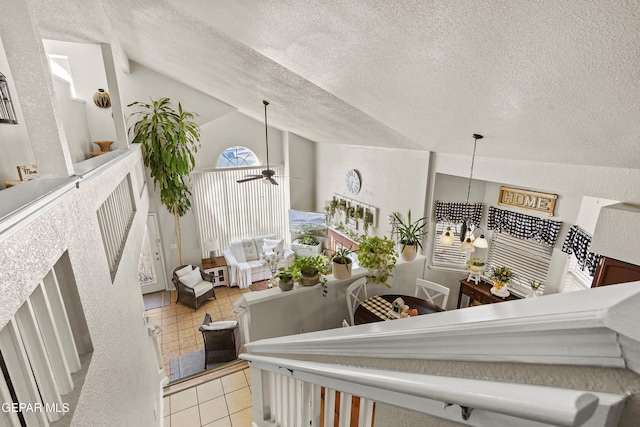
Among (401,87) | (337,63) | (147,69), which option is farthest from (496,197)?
(147,69)

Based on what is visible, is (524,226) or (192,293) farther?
(192,293)

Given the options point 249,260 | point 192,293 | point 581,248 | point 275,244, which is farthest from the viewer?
point 275,244

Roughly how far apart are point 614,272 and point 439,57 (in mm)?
2891

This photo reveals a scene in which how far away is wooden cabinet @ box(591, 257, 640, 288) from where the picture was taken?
9.49ft

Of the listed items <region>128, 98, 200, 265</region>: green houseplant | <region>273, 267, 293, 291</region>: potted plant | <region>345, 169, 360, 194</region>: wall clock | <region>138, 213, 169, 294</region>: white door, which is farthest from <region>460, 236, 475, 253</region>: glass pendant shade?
<region>138, 213, 169, 294</region>: white door

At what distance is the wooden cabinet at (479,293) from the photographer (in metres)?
4.57

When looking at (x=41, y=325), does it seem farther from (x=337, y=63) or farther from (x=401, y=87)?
(x=401, y=87)

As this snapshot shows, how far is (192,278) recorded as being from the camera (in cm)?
652

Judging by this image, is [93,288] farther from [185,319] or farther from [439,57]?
[185,319]

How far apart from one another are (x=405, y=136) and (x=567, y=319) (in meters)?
4.06

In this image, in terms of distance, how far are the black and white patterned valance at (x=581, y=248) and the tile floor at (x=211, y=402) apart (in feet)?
13.4

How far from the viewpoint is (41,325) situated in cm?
111

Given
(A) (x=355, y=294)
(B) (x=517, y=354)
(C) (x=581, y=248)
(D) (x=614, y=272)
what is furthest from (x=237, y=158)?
(B) (x=517, y=354)

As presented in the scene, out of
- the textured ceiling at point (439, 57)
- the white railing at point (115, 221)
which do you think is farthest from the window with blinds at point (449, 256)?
the white railing at point (115, 221)
